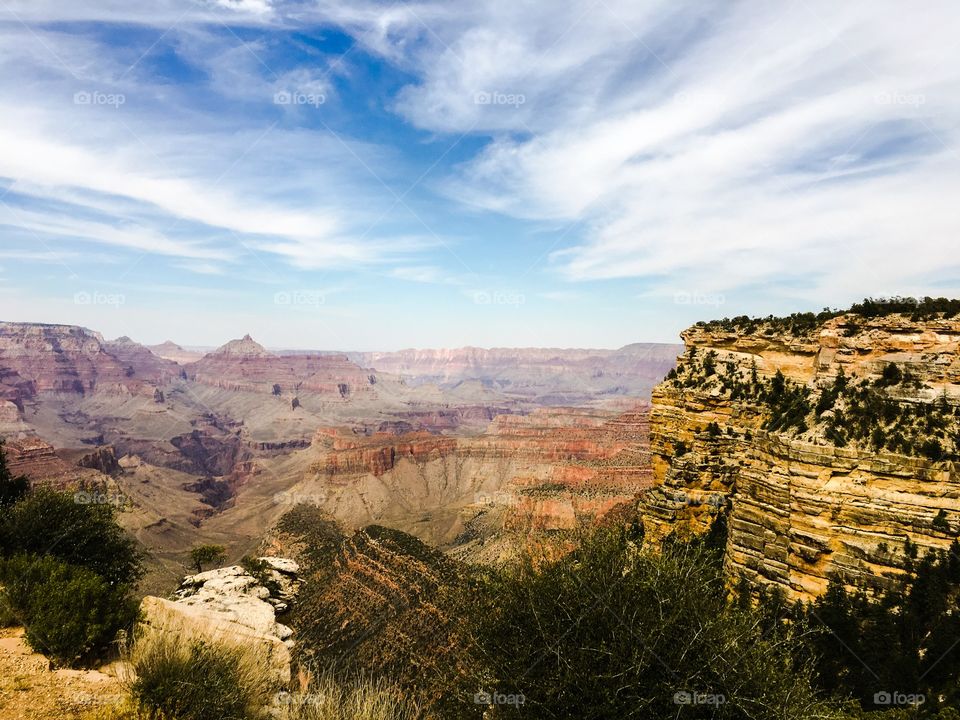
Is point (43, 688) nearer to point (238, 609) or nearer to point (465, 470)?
point (238, 609)

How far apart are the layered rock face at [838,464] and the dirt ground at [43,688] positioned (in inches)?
684

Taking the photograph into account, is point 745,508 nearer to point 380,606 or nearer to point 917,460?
point 917,460

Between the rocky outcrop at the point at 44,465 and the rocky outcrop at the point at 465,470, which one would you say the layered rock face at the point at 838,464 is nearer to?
the rocky outcrop at the point at 465,470

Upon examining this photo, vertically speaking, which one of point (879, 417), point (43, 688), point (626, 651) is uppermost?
point (879, 417)

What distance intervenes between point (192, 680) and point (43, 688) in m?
2.49

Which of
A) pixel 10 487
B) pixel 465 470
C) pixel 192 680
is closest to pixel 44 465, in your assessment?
pixel 465 470

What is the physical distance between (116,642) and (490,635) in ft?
28.4

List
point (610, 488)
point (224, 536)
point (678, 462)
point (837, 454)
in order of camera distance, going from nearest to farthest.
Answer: point (837, 454), point (678, 462), point (610, 488), point (224, 536)

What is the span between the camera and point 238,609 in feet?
53.2

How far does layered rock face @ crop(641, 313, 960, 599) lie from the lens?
13000mm

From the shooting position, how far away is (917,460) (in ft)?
43.3

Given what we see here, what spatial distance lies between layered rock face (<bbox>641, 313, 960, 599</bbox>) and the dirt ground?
17378 millimetres

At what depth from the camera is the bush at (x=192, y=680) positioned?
8.50 metres

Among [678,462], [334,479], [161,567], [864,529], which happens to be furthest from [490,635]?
[334,479]
